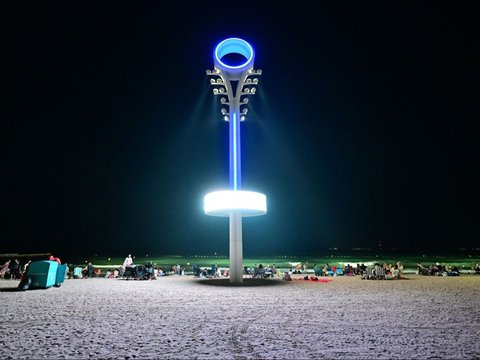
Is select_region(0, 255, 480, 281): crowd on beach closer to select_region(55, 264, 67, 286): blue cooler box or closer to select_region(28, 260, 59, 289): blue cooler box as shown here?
select_region(55, 264, 67, 286): blue cooler box

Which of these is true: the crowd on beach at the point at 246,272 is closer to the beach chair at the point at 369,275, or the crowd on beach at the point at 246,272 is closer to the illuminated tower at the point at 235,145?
the beach chair at the point at 369,275

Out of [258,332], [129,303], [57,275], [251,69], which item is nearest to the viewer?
[258,332]

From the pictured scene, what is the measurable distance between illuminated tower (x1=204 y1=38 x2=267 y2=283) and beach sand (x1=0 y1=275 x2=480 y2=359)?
9.29 m

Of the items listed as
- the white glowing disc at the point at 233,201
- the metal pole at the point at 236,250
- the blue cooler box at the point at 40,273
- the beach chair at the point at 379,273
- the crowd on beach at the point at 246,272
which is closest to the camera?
the blue cooler box at the point at 40,273

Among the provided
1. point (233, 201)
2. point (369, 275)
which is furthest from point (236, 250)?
point (369, 275)

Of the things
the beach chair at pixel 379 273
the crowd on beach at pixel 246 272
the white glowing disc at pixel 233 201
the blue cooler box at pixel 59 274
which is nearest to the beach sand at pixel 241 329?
the blue cooler box at pixel 59 274

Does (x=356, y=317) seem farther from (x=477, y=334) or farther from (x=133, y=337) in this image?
(x=133, y=337)

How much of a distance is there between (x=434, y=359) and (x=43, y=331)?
A: 8.38 m

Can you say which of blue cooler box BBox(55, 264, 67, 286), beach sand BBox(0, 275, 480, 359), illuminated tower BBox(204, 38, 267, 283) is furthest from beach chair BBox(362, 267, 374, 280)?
blue cooler box BBox(55, 264, 67, 286)

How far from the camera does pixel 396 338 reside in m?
7.93

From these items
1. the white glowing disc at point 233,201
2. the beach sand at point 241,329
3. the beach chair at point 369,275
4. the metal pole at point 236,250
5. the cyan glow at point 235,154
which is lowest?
the beach sand at point 241,329

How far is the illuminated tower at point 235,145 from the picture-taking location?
2288 centimetres

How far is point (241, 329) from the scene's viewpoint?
29.0 feet

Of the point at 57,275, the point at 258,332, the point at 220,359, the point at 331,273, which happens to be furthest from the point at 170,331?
the point at 331,273
